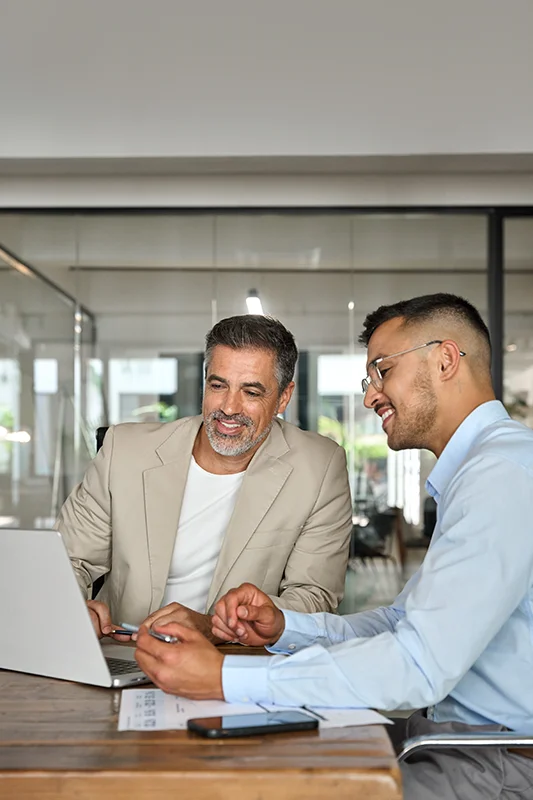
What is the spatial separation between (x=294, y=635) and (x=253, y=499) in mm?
792

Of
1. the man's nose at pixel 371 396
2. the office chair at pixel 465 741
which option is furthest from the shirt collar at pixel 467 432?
the office chair at pixel 465 741

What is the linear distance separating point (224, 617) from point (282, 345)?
1.13 meters

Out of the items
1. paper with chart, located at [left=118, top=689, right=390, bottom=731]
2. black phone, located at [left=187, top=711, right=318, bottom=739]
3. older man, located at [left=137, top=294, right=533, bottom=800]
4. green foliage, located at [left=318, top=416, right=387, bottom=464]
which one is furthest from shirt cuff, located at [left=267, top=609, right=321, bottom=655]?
green foliage, located at [left=318, top=416, right=387, bottom=464]

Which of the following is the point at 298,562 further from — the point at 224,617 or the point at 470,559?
the point at 470,559

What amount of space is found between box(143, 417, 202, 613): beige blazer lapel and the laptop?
0.79 metres

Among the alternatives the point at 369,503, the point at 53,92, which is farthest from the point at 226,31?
the point at 369,503

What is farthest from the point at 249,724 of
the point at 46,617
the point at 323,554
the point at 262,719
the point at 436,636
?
the point at 323,554

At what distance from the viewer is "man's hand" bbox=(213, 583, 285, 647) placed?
2.00 m

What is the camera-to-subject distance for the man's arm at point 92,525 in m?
2.88

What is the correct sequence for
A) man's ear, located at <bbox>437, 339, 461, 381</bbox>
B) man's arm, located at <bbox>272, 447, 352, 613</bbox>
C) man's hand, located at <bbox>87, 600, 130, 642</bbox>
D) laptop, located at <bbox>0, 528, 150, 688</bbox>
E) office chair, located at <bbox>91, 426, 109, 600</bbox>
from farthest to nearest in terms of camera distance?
office chair, located at <bbox>91, 426, 109, 600</bbox>
man's arm, located at <bbox>272, 447, 352, 613</bbox>
man's hand, located at <bbox>87, 600, 130, 642</bbox>
man's ear, located at <bbox>437, 339, 461, 381</bbox>
laptop, located at <bbox>0, 528, 150, 688</bbox>

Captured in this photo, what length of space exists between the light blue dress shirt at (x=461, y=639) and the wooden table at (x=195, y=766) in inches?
5.5

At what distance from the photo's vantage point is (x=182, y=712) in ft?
5.26

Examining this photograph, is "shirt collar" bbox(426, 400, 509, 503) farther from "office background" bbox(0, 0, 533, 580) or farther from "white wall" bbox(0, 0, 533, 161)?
"office background" bbox(0, 0, 533, 580)

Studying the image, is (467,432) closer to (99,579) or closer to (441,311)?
(441,311)
